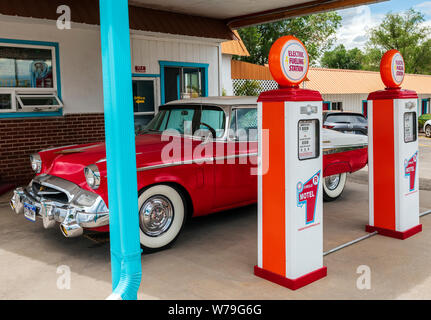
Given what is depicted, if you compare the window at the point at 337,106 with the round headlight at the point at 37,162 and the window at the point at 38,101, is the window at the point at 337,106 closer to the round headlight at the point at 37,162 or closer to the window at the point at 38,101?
the window at the point at 38,101

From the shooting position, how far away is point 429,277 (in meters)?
3.98

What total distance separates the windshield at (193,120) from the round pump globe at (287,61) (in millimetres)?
1706

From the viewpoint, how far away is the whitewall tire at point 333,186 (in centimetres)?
702

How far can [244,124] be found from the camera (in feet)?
18.4

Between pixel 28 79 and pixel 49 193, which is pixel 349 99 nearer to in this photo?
pixel 28 79

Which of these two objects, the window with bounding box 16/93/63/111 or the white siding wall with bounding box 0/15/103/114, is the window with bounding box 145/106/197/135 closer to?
the window with bounding box 16/93/63/111

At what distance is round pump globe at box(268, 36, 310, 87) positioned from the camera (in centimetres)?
372

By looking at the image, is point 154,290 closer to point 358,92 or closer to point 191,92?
point 191,92

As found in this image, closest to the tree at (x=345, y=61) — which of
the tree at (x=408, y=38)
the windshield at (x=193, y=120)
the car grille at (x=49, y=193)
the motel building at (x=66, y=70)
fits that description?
the tree at (x=408, y=38)

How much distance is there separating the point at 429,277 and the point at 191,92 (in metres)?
8.28

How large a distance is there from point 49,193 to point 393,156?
401cm

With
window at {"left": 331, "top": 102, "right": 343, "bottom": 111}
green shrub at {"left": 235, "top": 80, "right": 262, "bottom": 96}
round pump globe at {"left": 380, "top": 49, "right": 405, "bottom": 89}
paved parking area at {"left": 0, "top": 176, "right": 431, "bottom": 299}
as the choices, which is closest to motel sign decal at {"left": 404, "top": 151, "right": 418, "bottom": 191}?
paved parking area at {"left": 0, "top": 176, "right": 431, "bottom": 299}

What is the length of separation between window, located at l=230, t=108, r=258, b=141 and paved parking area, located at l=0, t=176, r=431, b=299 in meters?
1.23

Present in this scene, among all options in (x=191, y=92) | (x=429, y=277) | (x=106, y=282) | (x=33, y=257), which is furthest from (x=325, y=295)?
(x=191, y=92)
